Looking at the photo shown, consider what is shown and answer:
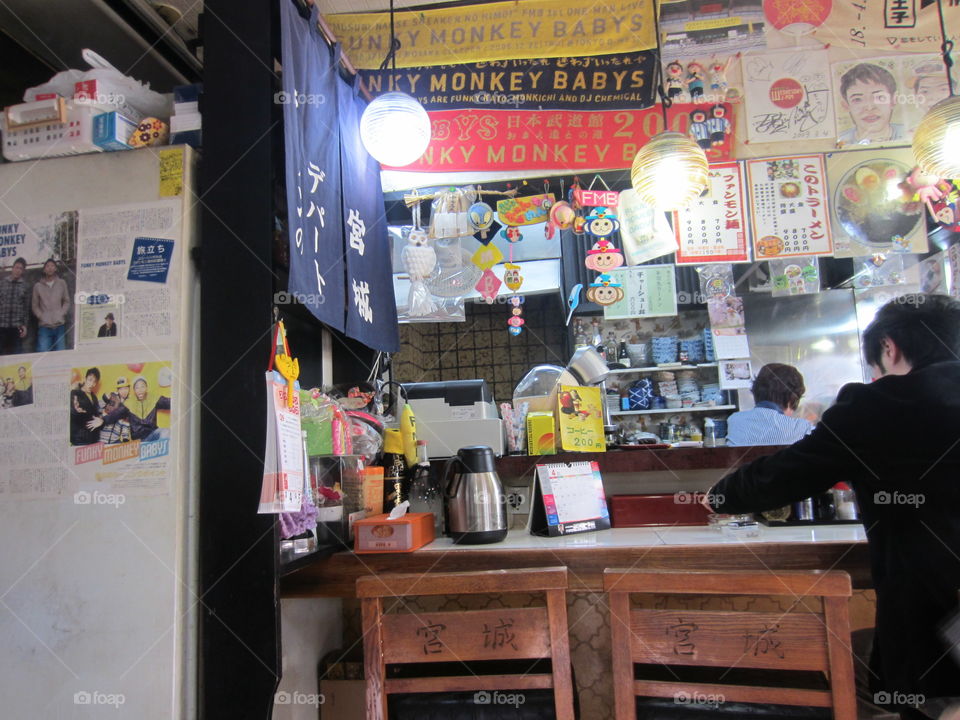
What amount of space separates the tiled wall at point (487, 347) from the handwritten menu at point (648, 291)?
80cm

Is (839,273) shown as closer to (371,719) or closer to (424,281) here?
(424,281)

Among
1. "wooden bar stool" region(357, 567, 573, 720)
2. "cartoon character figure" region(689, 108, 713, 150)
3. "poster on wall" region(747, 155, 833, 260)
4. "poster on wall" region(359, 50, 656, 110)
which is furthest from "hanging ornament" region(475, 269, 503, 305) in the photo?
"wooden bar stool" region(357, 567, 573, 720)

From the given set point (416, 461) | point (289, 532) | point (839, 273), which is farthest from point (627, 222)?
point (839, 273)

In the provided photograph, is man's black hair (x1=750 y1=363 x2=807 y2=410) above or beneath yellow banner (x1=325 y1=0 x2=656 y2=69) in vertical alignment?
beneath

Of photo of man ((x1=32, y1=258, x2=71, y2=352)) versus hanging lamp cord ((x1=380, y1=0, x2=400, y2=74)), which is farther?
hanging lamp cord ((x1=380, y1=0, x2=400, y2=74))

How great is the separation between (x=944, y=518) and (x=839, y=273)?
467cm

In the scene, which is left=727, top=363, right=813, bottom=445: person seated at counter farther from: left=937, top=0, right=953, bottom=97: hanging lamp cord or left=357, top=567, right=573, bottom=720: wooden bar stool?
left=357, top=567, right=573, bottom=720: wooden bar stool

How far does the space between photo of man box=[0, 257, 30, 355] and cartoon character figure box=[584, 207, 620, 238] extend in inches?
98.3

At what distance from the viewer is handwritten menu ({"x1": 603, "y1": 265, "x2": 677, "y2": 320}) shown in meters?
5.69

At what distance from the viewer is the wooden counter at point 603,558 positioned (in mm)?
1757

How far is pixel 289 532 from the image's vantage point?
1759 millimetres

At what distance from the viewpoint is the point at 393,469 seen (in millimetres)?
2418

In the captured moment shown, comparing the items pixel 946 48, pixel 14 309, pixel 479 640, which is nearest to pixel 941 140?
pixel 946 48

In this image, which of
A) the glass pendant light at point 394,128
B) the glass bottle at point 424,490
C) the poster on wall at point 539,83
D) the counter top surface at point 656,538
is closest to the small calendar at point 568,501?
the counter top surface at point 656,538
